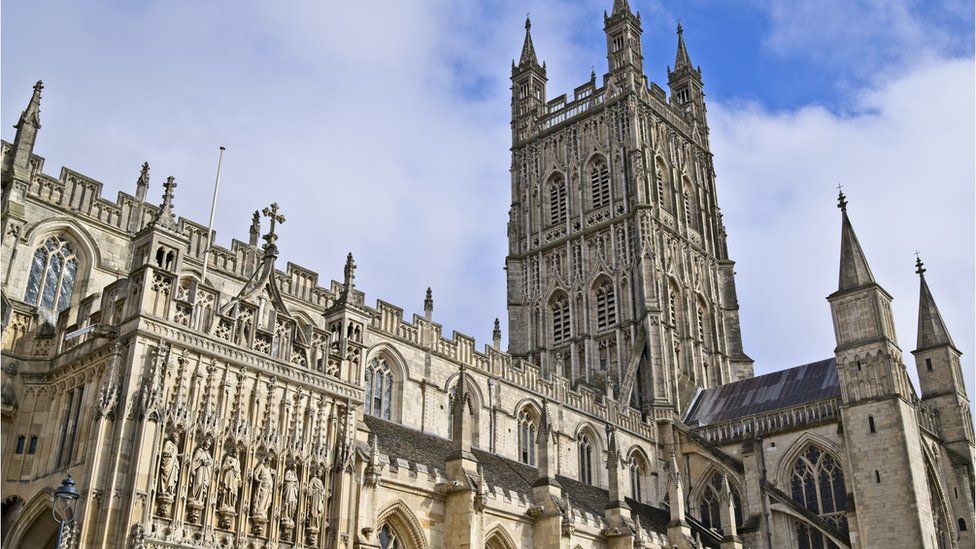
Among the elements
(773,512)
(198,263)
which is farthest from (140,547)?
(773,512)

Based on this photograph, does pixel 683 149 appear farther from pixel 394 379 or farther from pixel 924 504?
pixel 394 379

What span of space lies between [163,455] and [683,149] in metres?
44.2

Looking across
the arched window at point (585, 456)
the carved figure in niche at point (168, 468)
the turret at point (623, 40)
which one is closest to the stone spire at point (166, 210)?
the carved figure in niche at point (168, 468)

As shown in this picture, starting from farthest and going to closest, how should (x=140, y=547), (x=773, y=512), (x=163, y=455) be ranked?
(x=773, y=512) < (x=163, y=455) < (x=140, y=547)

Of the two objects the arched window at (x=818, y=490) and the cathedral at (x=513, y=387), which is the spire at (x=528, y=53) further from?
the arched window at (x=818, y=490)

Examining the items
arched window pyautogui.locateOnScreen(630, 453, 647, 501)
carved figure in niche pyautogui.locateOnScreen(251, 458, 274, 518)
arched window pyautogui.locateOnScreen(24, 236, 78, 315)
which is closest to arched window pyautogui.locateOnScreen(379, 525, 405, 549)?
carved figure in niche pyautogui.locateOnScreen(251, 458, 274, 518)

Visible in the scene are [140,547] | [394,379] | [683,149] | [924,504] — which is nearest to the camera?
[140,547]

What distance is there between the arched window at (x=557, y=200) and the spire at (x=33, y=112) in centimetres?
3268

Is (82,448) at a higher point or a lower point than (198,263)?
lower

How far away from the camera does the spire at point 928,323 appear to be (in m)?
44.7

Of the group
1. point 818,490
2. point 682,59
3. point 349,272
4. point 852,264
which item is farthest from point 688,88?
point 349,272

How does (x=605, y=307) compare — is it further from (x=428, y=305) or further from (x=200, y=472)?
(x=200, y=472)

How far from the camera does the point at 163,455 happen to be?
60.9 feet

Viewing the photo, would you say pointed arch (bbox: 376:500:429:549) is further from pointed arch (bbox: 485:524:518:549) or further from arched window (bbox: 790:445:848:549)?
arched window (bbox: 790:445:848:549)
